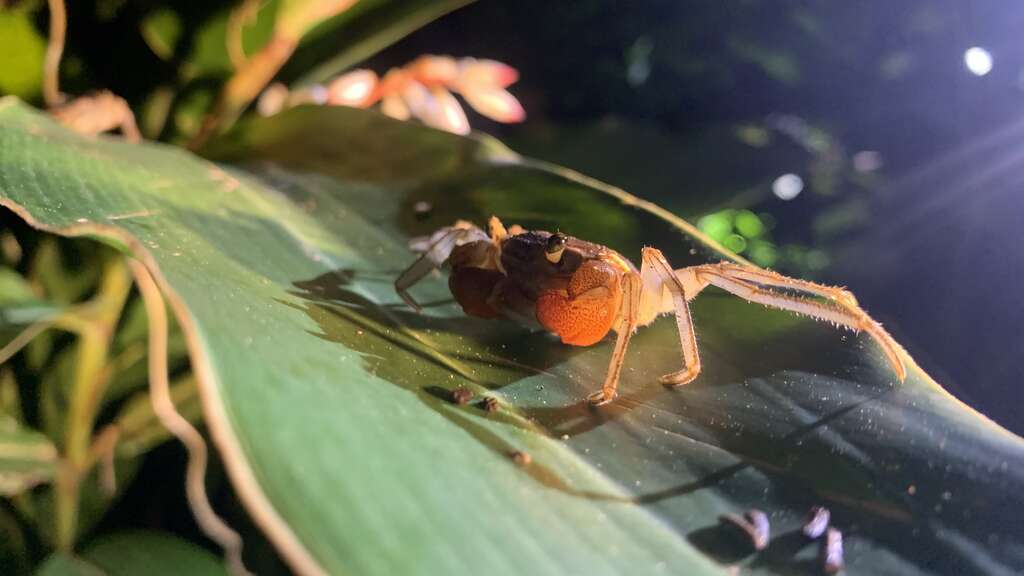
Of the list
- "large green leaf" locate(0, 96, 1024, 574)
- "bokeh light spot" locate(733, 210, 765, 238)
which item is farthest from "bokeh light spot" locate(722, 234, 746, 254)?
"large green leaf" locate(0, 96, 1024, 574)

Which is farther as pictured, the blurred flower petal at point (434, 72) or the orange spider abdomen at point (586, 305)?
the blurred flower petal at point (434, 72)

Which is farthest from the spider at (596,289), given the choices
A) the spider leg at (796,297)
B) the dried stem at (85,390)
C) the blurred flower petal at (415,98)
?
the blurred flower petal at (415,98)

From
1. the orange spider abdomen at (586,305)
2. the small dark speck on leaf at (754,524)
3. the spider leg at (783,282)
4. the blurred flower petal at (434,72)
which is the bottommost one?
the small dark speck on leaf at (754,524)

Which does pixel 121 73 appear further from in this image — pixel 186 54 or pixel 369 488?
pixel 369 488

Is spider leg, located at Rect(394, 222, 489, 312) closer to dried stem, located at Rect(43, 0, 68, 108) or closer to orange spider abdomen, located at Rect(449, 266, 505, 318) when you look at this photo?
orange spider abdomen, located at Rect(449, 266, 505, 318)

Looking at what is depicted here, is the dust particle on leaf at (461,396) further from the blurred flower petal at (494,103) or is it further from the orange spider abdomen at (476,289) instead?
the blurred flower petal at (494,103)

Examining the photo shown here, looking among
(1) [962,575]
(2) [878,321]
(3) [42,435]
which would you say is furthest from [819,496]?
(3) [42,435]
